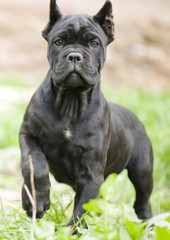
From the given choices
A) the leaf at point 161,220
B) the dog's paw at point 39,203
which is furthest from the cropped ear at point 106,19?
the leaf at point 161,220

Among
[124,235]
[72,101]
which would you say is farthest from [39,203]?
[124,235]

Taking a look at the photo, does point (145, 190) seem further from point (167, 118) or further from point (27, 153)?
point (167, 118)

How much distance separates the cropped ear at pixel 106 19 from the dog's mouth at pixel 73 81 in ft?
2.10

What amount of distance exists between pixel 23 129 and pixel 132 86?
10217mm

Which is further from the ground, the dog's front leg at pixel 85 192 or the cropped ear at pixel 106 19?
the cropped ear at pixel 106 19

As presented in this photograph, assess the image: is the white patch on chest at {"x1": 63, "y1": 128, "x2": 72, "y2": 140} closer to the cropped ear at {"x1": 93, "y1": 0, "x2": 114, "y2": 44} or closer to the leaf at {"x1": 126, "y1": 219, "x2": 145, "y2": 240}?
the cropped ear at {"x1": 93, "y1": 0, "x2": 114, "y2": 44}

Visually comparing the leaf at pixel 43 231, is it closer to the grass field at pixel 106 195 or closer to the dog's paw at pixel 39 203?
the grass field at pixel 106 195

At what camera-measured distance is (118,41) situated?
53.1 feet

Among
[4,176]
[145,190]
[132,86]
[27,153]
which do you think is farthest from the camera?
[132,86]

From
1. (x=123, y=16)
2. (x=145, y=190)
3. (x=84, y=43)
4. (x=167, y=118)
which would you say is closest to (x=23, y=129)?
(x=84, y=43)

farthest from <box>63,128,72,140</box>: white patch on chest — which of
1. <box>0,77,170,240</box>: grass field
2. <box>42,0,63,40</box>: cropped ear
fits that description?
<box>42,0,63,40</box>: cropped ear

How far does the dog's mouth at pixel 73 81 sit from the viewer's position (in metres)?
3.59

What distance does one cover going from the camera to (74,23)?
3.69 meters

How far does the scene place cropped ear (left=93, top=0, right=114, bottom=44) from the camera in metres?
3.95
